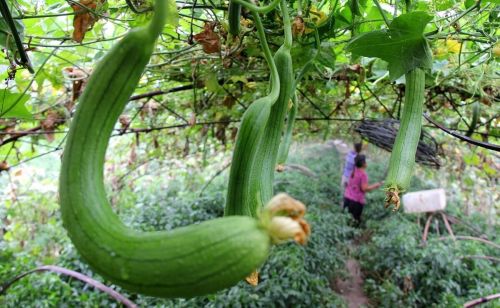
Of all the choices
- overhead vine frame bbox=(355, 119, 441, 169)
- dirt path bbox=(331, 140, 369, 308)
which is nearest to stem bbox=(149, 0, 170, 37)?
overhead vine frame bbox=(355, 119, 441, 169)

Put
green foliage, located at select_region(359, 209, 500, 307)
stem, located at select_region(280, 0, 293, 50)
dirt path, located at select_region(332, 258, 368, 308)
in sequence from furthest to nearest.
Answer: dirt path, located at select_region(332, 258, 368, 308) → green foliage, located at select_region(359, 209, 500, 307) → stem, located at select_region(280, 0, 293, 50)

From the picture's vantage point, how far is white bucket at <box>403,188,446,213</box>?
5207 millimetres

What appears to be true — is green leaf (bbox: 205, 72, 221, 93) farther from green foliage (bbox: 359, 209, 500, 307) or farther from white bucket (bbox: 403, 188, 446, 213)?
white bucket (bbox: 403, 188, 446, 213)

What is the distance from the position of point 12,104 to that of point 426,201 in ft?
16.9

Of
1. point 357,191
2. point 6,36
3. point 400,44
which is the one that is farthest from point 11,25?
point 357,191

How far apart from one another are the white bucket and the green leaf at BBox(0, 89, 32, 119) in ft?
16.5

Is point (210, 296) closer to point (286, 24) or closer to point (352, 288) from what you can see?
point (286, 24)

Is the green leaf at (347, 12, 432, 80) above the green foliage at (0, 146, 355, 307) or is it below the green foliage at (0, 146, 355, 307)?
above

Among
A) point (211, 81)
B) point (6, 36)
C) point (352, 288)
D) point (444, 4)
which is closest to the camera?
point (6, 36)

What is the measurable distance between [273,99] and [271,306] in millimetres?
2924

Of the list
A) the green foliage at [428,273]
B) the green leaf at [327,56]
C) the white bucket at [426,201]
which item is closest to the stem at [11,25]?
the green leaf at [327,56]

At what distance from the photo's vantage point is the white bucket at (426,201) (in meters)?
5.21

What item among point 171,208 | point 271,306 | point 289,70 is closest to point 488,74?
point 289,70

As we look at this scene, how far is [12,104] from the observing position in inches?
42.8
